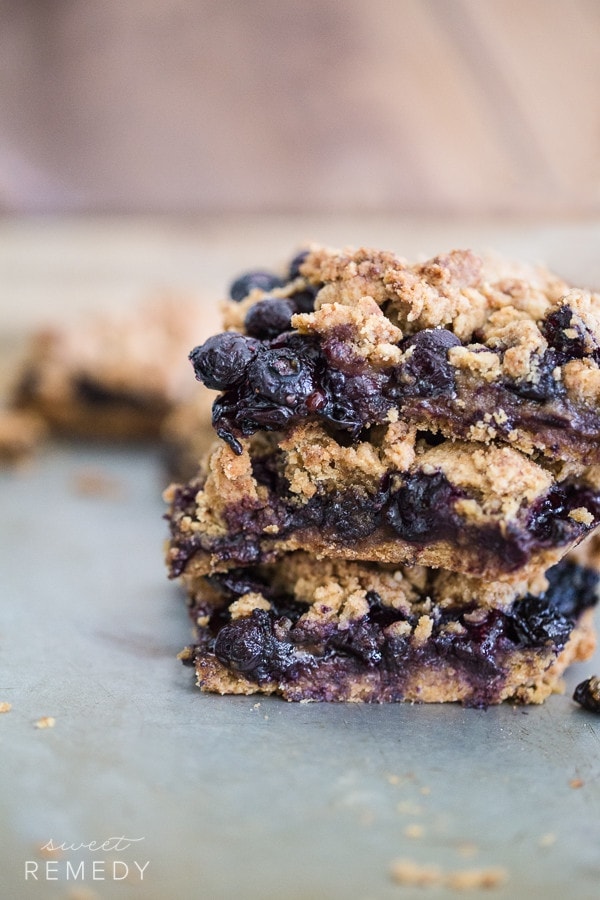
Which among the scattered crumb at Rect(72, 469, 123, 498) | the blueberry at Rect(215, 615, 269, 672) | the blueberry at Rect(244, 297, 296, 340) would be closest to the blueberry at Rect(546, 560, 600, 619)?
the blueberry at Rect(215, 615, 269, 672)

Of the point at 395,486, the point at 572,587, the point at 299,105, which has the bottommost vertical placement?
the point at 572,587

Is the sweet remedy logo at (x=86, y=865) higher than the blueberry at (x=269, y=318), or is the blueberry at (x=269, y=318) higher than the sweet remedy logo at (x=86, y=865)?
the blueberry at (x=269, y=318)

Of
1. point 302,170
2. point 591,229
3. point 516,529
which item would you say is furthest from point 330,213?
point 516,529

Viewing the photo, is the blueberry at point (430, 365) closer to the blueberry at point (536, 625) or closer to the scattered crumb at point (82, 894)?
the blueberry at point (536, 625)

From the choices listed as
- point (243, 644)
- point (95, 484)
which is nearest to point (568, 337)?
point (243, 644)

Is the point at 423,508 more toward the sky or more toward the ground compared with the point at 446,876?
more toward the sky

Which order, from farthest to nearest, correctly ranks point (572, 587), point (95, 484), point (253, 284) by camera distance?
point (95, 484) → point (253, 284) → point (572, 587)

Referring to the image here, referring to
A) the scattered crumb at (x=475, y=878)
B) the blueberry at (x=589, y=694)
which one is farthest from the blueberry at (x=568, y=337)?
the scattered crumb at (x=475, y=878)

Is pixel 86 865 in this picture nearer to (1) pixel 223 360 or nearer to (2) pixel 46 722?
(2) pixel 46 722

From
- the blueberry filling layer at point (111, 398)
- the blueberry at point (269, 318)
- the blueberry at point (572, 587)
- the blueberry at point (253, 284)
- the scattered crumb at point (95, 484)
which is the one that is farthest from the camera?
the blueberry filling layer at point (111, 398)
